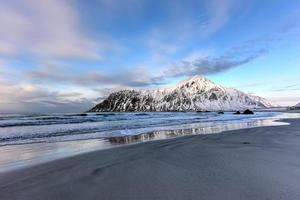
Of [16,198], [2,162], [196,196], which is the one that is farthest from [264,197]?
[2,162]

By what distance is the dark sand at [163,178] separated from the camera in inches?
160

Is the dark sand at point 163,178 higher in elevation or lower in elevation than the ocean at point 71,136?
lower

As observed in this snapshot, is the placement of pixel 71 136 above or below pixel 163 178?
above

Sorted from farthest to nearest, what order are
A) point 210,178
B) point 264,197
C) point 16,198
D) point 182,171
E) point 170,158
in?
point 170,158, point 182,171, point 210,178, point 16,198, point 264,197

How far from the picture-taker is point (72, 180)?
520 cm

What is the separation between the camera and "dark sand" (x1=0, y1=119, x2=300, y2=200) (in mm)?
4062

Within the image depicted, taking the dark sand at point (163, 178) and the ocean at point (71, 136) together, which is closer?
the dark sand at point (163, 178)

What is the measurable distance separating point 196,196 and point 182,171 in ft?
5.79

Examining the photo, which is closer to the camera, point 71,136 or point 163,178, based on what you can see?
point 163,178

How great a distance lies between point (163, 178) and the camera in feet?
16.6

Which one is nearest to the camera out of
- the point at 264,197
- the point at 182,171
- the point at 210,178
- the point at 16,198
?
the point at 264,197

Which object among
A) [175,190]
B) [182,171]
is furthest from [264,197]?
[182,171]

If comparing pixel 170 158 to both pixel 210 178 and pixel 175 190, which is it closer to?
pixel 210 178

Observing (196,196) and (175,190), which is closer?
(196,196)
